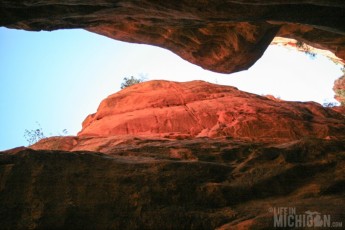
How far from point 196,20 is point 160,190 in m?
9.47

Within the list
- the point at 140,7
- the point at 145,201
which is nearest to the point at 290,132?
the point at 140,7

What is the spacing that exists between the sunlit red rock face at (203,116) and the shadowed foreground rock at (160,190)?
6.77 meters

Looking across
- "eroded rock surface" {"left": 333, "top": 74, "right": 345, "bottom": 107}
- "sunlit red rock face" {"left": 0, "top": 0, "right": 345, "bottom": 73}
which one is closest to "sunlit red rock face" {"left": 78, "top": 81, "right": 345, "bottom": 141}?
"sunlit red rock face" {"left": 0, "top": 0, "right": 345, "bottom": 73}

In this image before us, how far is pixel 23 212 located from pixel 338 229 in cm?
766

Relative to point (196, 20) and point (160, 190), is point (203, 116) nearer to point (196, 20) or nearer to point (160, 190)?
point (196, 20)

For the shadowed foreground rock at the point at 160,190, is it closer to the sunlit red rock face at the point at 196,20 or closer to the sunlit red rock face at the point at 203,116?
the sunlit red rock face at the point at 196,20

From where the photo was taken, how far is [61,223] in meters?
8.23

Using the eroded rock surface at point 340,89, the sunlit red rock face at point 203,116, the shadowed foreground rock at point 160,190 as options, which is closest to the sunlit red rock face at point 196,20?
the sunlit red rock face at point 203,116

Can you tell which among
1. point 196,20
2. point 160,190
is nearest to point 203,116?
point 196,20

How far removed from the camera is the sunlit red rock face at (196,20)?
12.5 m

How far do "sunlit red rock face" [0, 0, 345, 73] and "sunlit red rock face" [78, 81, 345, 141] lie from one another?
114 inches

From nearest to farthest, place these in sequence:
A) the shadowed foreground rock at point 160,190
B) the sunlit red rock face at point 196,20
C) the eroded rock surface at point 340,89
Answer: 1. the shadowed foreground rock at point 160,190
2. the sunlit red rock face at point 196,20
3. the eroded rock surface at point 340,89

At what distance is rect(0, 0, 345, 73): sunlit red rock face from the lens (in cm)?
1252

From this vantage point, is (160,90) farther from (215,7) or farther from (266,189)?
(266,189)
